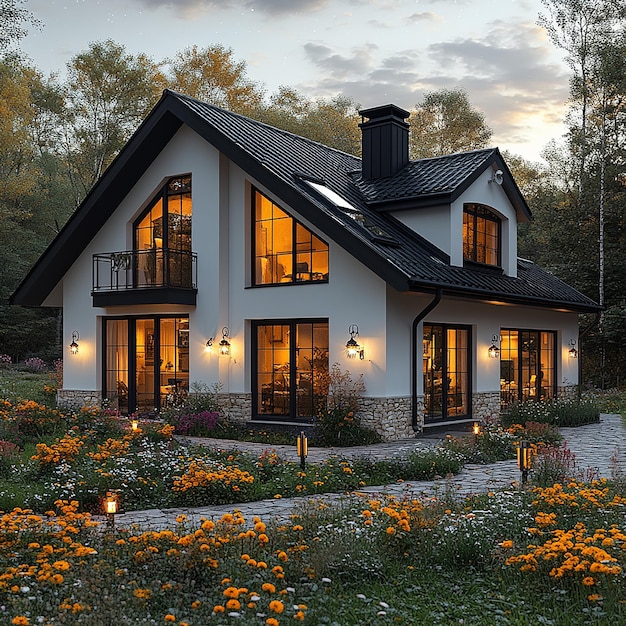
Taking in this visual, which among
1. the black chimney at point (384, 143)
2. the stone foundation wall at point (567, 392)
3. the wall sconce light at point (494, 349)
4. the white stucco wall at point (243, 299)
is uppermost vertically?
the black chimney at point (384, 143)

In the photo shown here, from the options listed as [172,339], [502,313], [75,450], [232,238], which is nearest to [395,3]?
[232,238]

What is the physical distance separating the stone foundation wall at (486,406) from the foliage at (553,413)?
25 cm

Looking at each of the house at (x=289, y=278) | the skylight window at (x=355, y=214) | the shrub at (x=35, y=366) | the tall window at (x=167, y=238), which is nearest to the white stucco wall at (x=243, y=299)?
the house at (x=289, y=278)

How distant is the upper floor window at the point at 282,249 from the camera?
48.2 ft

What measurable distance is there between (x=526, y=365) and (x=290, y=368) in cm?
681

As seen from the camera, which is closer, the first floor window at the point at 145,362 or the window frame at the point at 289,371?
the window frame at the point at 289,371

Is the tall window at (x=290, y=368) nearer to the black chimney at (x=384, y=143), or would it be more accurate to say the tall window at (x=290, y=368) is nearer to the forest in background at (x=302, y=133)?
the black chimney at (x=384, y=143)

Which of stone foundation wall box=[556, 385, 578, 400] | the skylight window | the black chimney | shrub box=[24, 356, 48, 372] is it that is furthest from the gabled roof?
shrub box=[24, 356, 48, 372]

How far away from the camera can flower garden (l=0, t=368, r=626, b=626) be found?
4777mm

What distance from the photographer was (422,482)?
382 inches

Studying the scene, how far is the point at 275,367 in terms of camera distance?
15.1 metres

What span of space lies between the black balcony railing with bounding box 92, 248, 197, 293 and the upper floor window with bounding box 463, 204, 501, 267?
5.70 meters

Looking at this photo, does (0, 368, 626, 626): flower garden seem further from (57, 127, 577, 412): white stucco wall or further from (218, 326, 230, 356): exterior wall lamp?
(218, 326, 230, 356): exterior wall lamp

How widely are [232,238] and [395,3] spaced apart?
5530 mm
